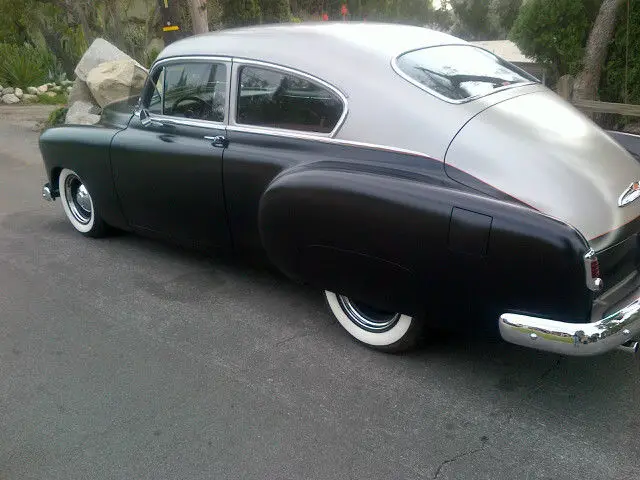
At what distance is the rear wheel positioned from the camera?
5.21m

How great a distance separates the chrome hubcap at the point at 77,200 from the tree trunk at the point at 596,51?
19.1 feet

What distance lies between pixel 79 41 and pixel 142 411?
52.4 ft

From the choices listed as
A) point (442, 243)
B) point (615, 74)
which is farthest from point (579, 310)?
point (615, 74)

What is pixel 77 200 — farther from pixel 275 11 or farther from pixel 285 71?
pixel 275 11

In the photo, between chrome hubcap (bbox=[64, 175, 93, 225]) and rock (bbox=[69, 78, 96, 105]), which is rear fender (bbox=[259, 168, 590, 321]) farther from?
rock (bbox=[69, 78, 96, 105])

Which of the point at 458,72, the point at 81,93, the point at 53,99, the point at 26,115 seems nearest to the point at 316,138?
the point at 458,72

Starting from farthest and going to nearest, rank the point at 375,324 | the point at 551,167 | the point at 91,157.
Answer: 1. the point at 91,157
2. the point at 375,324
3. the point at 551,167

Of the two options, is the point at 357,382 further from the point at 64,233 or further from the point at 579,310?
the point at 64,233

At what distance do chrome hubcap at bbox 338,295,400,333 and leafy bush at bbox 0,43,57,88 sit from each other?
14.8 metres

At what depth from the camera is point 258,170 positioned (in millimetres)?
3539

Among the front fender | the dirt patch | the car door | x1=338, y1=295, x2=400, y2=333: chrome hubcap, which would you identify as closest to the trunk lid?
x1=338, y1=295, x2=400, y2=333: chrome hubcap

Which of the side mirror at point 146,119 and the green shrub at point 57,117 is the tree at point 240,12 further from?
the side mirror at point 146,119

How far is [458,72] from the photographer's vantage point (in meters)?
3.43

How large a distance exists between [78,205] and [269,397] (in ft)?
10.5
